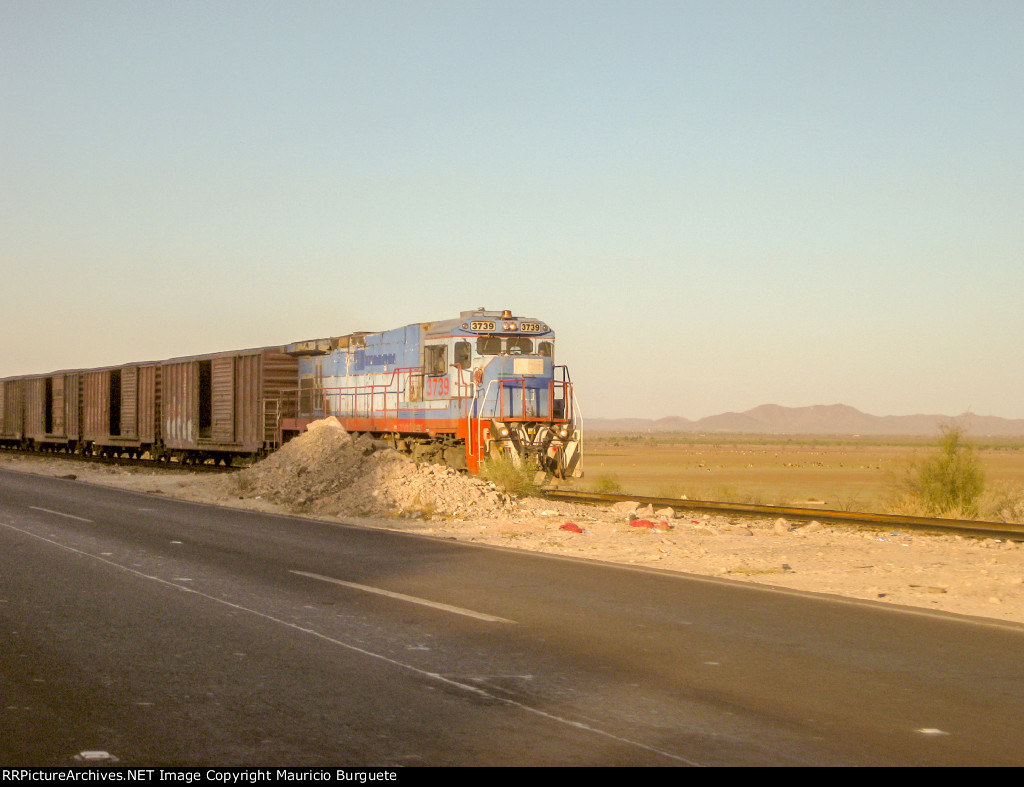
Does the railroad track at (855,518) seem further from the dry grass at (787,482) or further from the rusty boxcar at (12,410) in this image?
the rusty boxcar at (12,410)

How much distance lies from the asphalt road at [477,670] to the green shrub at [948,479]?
45.4 feet

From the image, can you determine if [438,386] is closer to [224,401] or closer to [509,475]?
[509,475]

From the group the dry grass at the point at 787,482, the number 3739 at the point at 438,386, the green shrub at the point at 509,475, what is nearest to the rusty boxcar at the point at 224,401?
the number 3739 at the point at 438,386

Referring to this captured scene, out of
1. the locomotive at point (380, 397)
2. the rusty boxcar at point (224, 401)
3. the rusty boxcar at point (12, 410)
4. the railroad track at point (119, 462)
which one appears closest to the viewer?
the locomotive at point (380, 397)

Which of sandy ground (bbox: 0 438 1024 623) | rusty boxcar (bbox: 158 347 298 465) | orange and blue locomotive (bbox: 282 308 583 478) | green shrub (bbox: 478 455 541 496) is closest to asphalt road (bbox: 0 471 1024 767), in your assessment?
sandy ground (bbox: 0 438 1024 623)

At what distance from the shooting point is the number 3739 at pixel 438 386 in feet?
80.2

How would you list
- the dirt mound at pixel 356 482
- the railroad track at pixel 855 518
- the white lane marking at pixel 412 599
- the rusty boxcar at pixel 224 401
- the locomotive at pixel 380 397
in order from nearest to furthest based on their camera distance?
1. the white lane marking at pixel 412 599
2. the railroad track at pixel 855 518
3. the dirt mound at pixel 356 482
4. the locomotive at pixel 380 397
5. the rusty boxcar at pixel 224 401

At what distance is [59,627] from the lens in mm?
8422

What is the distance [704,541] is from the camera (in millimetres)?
16109

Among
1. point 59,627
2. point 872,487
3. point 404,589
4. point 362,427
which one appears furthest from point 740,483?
point 59,627

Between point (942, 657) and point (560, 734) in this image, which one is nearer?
point (560, 734)

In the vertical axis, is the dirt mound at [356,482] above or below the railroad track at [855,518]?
above

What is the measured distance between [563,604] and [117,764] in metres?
5.49
